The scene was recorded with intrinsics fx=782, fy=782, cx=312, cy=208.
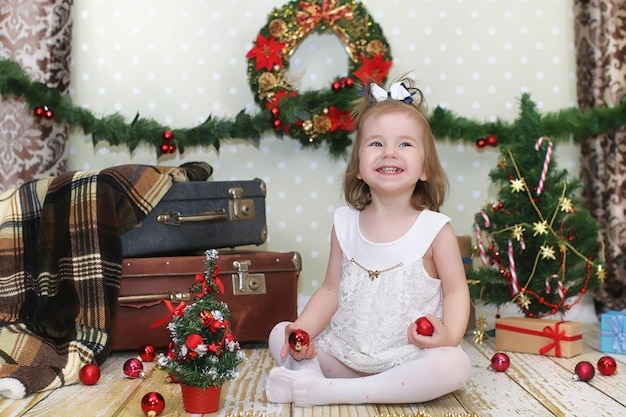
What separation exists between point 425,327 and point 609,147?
1.60 metres

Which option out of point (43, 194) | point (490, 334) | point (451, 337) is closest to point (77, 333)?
point (43, 194)

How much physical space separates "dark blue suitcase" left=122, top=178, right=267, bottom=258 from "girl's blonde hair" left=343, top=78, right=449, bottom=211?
1.79 feet

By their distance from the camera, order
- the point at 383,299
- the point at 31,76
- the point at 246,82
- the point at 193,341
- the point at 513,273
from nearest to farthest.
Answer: the point at 193,341, the point at 383,299, the point at 513,273, the point at 31,76, the point at 246,82

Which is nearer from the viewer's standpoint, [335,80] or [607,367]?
[607,367]

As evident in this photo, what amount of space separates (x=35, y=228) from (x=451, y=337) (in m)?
1.25

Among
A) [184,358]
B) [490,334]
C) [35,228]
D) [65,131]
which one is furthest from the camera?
[65,131]

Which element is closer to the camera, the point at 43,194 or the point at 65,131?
the point at 43,194

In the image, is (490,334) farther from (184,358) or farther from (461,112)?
(184,358)

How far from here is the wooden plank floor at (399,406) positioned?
164cm

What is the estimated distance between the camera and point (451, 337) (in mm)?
1748

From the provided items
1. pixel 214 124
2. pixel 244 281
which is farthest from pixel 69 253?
pixel 214 124

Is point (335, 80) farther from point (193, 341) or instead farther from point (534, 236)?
point (193, 341)

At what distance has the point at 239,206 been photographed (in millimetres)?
2498

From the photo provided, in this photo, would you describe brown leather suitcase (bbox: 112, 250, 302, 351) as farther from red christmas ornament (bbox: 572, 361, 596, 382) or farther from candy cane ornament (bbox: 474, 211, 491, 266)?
red christmas ornament (bbox: 572, 361, 596, 382)
